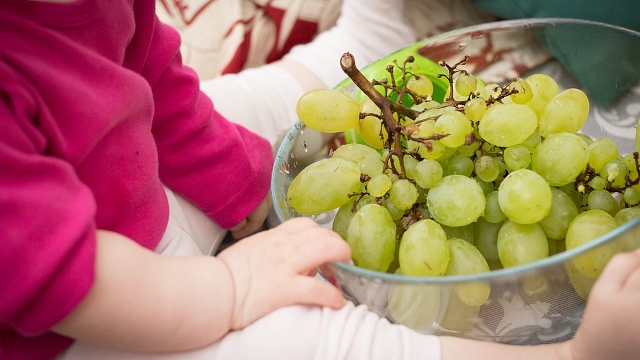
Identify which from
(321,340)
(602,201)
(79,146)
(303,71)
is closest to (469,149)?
(602,201)

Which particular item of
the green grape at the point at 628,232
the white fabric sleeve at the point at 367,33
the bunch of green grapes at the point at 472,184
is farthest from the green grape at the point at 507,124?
the white fabric sleeve at the point at 367,33

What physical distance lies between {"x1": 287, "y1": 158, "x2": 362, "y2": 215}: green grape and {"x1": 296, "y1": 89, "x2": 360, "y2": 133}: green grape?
0.04m

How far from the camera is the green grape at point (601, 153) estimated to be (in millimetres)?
502

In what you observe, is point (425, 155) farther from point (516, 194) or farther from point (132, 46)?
point (132, 46)

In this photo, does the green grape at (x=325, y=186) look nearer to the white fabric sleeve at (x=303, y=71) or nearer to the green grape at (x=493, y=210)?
the green grape at (x=493, y=210)

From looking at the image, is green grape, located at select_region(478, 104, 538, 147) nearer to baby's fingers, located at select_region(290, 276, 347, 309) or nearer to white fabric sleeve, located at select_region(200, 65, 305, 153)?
baby's fingers, located at select_region(290, 276, 347, 309)

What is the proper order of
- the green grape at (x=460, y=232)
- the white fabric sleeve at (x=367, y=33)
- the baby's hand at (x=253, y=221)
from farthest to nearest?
1. the white fabric sleeve at (x=367, y=33)
2. the baby's hand at (x=253, y=221)
3. the green grape at (x=460, y=232)

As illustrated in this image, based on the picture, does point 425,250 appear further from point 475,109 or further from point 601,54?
point 601,54

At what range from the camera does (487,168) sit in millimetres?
503

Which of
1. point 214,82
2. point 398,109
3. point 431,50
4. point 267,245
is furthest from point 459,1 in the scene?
point 267,245

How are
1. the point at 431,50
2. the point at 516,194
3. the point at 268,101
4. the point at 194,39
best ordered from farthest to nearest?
the point at 194,39
the point at 268,101
the point at 431,50
the point at 516,194

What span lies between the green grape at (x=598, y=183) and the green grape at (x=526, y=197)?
6 cm

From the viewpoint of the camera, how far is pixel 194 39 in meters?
1.02

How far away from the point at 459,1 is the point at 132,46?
0.67 metres
